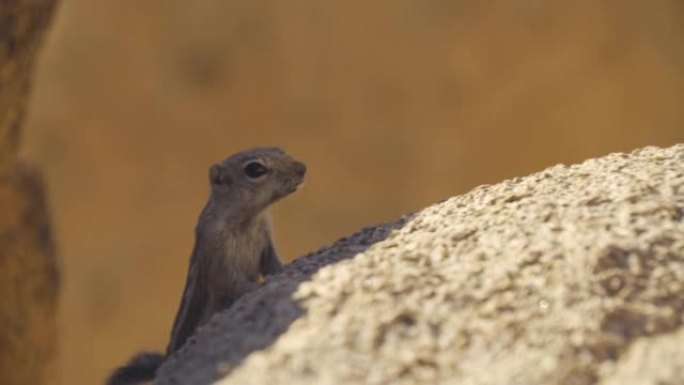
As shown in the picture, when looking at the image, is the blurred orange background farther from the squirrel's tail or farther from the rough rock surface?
the squirrel's tail

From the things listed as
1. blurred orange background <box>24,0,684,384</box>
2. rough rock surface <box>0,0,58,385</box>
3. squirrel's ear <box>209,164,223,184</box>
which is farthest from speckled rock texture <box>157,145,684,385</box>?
blurred orange background <box>24,0,684,384</box>

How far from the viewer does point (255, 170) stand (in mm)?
3824

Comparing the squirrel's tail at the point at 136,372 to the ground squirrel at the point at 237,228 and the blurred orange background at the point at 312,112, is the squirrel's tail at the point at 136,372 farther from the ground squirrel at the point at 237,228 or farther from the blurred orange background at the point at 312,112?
the blurred orange background at the point at 312,112

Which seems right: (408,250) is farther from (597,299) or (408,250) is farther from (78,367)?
(78,367)

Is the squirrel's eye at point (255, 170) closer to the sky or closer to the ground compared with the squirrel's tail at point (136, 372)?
closer to the sky

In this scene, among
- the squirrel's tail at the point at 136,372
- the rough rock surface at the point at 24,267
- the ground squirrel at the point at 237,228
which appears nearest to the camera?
the squirrel's tail at the point at 136,372

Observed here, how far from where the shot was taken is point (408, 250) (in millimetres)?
2695

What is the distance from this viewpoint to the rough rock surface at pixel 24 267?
541 centimetres

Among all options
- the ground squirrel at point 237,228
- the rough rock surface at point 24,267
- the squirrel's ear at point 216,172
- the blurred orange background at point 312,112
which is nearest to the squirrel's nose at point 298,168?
the ground squirrel at point 237,228

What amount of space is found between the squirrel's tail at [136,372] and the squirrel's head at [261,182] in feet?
2.29

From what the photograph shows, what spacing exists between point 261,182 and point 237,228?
0.15m

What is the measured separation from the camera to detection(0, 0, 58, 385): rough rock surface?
5.41 meters

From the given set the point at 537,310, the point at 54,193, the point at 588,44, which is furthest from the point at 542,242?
the point at 54,193

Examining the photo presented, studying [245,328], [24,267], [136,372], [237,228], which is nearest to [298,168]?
[237,228]
